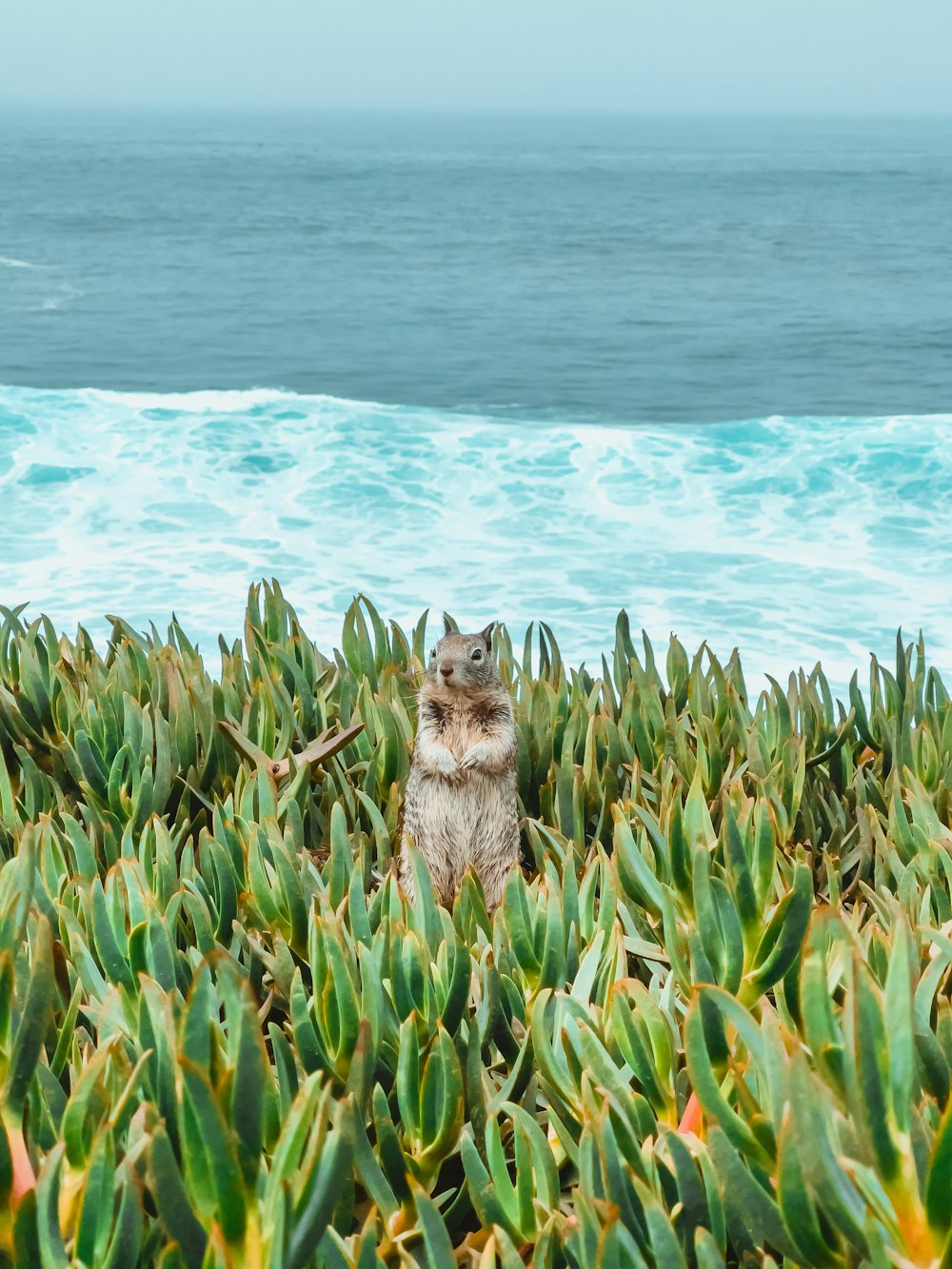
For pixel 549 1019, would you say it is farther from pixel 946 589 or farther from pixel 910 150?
pixel 910 150

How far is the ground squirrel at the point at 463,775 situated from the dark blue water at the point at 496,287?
19757 mm

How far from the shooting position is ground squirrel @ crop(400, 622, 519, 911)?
2814 millimetres

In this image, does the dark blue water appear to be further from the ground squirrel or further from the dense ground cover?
the ground squirrel

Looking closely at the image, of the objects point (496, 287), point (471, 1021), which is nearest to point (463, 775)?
point (471, 1021)

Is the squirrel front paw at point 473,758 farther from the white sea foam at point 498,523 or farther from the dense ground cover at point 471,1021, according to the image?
the white sea foam at point 498,523

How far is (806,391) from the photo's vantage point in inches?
971

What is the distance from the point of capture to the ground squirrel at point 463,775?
111 inches

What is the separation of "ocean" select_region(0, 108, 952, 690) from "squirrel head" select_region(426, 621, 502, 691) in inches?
383

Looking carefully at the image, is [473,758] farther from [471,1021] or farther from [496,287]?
[496,287]

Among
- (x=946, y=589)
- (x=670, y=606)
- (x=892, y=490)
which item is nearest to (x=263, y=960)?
(x=670, y=606)

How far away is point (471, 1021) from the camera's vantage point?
1.96 m

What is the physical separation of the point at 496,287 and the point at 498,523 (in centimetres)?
2143

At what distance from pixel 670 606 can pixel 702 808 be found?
11.6 meters

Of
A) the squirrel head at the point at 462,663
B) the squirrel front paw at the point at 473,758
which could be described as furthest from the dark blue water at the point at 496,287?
the squirrel front paw at the point at 473,758
